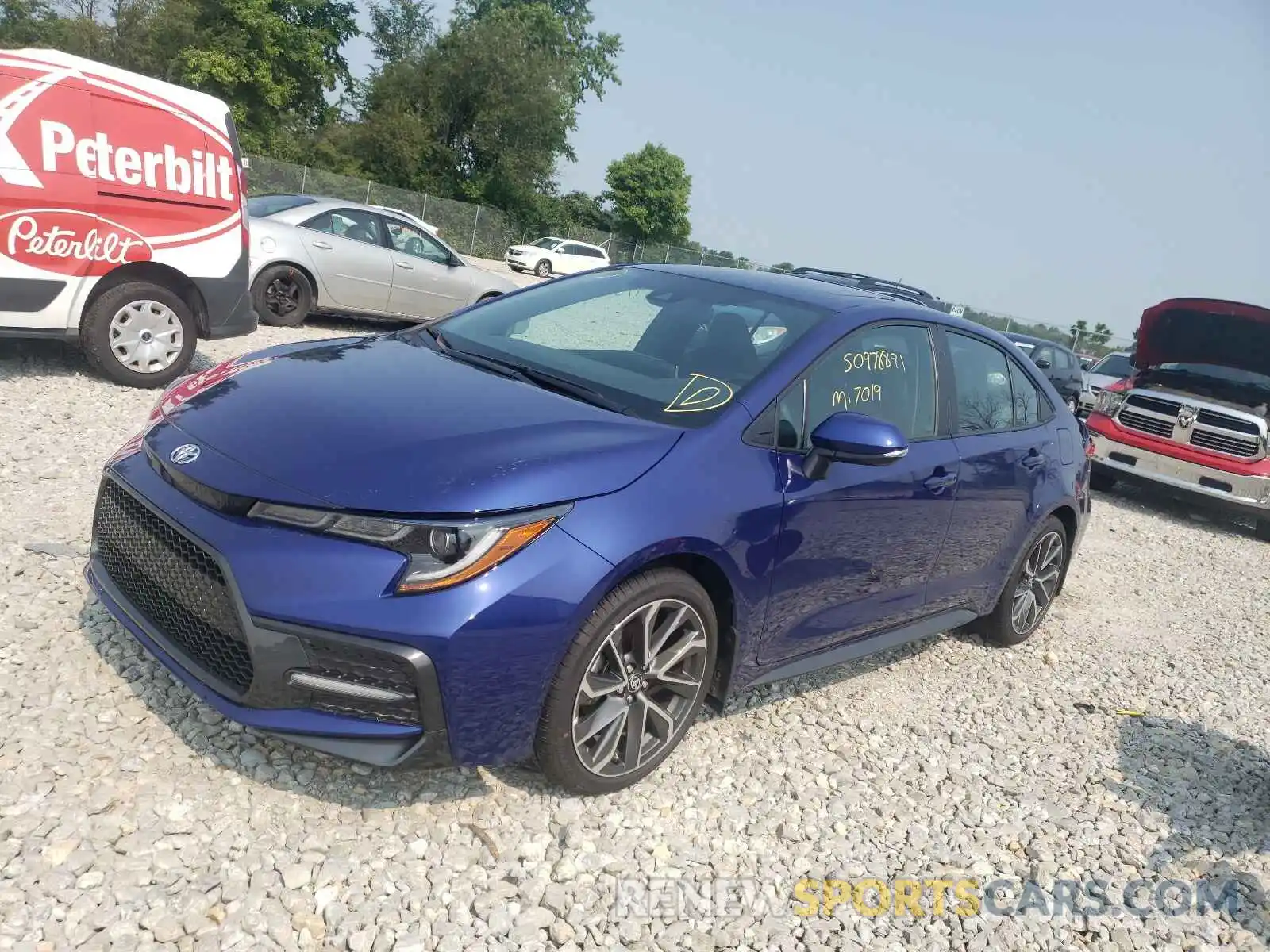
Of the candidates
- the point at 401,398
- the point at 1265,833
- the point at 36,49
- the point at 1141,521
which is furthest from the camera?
the point at 1141,521

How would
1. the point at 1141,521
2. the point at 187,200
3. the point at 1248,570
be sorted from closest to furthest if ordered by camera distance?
the point at 187,200 < the point at 1248,570 < the point at 1141,521

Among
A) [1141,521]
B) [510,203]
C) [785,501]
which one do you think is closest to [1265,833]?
[785,501]

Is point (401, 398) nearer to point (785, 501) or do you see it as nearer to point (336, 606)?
point (336, 606)

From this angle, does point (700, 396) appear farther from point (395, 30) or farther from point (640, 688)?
point (395, 30)

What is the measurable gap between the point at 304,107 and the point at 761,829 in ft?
149

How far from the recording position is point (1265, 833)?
3.58 metres

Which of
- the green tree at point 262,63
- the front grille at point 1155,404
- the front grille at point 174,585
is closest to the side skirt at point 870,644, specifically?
the front grille at point 174,585

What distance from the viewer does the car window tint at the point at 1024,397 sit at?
4531 millimetres

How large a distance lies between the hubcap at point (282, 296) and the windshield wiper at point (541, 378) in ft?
22.4

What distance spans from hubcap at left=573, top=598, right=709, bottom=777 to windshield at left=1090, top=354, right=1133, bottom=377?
16.1m

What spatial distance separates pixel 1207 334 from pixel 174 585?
9076 mm

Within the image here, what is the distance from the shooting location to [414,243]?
10.8m

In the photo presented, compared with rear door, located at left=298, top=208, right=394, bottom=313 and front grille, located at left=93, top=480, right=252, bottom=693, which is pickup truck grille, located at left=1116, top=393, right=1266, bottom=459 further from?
front grille, located at left=93, top=480, right=252, bottom=693

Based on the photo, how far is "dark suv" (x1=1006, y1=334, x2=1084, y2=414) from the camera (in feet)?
52.5
